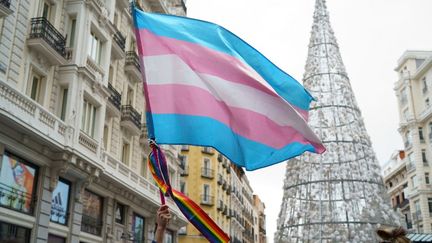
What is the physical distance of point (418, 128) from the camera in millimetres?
57500

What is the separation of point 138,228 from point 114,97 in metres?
6.81

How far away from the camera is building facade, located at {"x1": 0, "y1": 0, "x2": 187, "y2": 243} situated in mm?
16625

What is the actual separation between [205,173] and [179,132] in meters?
48.6

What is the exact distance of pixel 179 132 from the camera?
25.7 ft

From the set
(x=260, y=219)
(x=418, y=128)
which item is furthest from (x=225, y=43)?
(x=260, y=219)

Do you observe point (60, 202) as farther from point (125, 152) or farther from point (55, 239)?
point (125, 152)

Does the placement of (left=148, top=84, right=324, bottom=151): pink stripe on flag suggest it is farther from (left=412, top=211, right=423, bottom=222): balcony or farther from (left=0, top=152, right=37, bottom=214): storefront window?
(left=412, top=211, right=423, bottom=222): balcony

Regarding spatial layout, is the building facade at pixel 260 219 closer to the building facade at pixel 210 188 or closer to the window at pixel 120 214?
the building facade at pixel 210 188

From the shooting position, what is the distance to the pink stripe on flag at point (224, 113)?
8.05 meters

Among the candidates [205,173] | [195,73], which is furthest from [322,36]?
[205,173]

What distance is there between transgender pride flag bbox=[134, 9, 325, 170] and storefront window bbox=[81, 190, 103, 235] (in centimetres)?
1378

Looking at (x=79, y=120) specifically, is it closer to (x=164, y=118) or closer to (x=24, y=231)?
(x=24, y=231)

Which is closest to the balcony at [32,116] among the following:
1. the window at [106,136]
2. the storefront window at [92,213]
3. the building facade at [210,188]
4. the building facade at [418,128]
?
the storefront window at [92,213]

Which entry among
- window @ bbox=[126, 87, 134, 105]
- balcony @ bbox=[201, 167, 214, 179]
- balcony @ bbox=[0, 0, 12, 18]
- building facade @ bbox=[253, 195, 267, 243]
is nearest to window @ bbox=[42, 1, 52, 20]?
balcony @ bbox=[0, 0, 12, 18]
